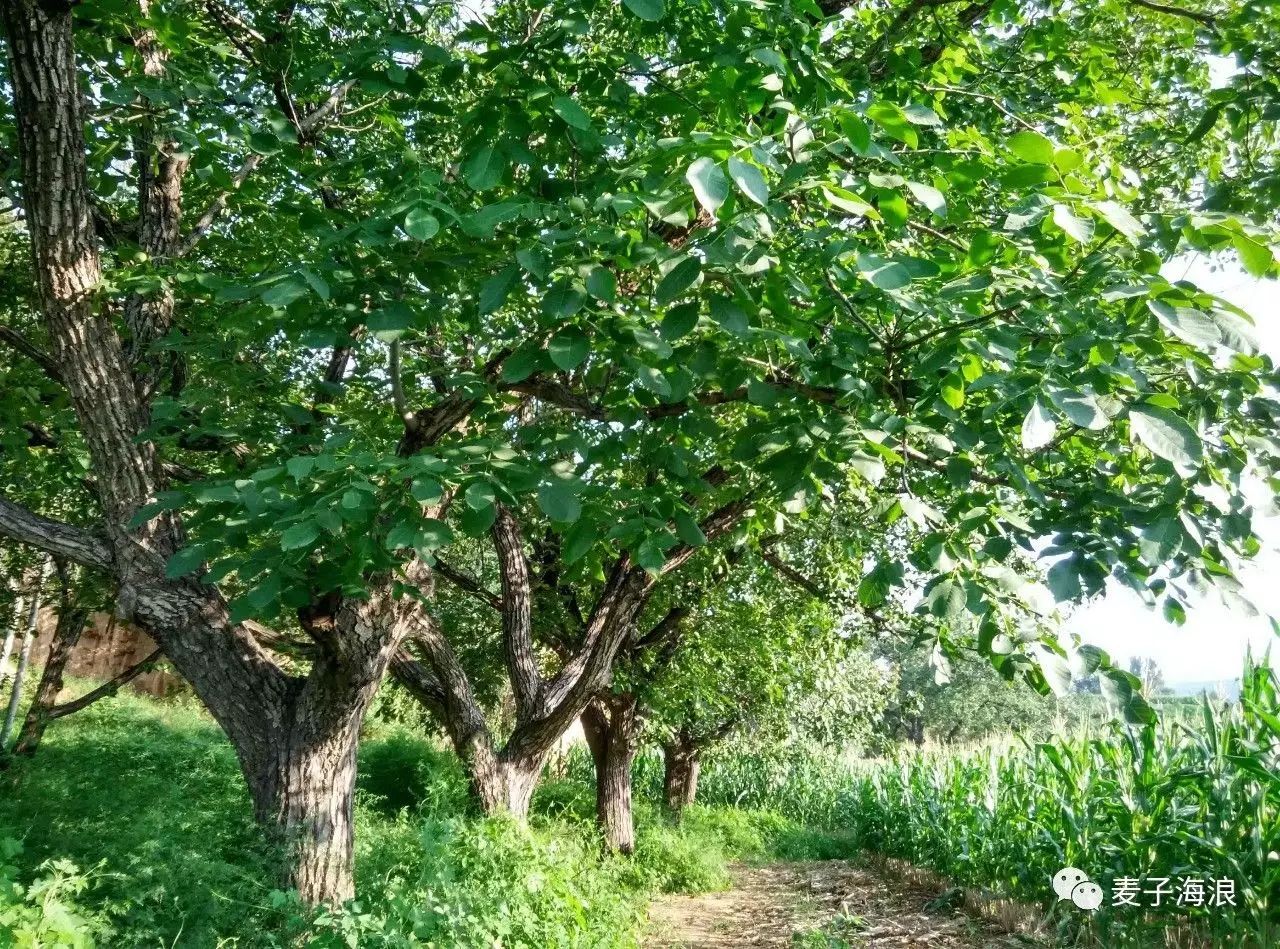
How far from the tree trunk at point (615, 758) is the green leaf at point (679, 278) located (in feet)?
29.0

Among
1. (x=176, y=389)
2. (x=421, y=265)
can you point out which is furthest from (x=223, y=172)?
(x=421, y=265)

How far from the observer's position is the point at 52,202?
356 cm

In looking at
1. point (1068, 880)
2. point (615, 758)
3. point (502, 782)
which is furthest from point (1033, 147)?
point (615, 758)

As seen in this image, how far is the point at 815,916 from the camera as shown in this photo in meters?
8.04

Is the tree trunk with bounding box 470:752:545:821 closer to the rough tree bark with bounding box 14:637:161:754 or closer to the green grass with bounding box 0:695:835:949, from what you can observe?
the green grass with bounding box 0:695:835:949

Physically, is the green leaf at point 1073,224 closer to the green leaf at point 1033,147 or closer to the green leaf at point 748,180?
the green leaf at point 1033,147

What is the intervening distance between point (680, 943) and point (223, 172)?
6.58 m

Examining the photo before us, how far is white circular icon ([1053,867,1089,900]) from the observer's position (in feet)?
19.4

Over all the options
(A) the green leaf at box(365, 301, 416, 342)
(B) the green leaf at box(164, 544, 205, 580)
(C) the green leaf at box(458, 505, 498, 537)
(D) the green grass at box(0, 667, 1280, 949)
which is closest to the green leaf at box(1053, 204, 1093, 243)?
(C) the green leaf at box(458, 505, 498, 537)

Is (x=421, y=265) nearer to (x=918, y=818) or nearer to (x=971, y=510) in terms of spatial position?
(x=971, y=510)

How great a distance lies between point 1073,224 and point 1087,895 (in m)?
5.74

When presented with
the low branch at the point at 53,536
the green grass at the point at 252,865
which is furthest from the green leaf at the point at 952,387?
the low branch at the point at 53,536

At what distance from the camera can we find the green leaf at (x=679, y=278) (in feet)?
5.95

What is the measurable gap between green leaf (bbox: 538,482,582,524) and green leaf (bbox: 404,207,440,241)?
79cm
